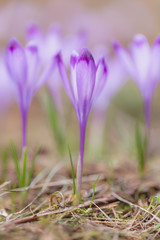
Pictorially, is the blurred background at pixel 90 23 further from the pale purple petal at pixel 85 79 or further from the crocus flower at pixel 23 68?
the pale purple petal at pixel 85 79

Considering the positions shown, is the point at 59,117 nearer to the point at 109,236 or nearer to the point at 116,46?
the point at 116,46

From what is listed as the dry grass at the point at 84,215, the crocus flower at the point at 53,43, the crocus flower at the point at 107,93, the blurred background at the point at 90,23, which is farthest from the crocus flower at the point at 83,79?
the blurred background at the point at 90,23

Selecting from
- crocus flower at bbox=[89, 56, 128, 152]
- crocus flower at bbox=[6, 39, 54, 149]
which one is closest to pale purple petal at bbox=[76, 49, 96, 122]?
crocus flower at bbox=[6, 39, 54, 149]

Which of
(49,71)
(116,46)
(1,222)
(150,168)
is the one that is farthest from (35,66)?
(150,168)

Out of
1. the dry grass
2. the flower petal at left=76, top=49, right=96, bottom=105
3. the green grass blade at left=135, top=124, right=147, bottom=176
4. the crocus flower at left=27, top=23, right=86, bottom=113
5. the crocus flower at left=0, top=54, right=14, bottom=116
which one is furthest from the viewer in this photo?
the crocus flower at left=0, top=54, right=14, bottom=116

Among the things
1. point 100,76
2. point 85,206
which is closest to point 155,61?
point 100,76

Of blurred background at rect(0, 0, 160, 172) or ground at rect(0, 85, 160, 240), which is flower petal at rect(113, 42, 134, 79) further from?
blurred background at rect(0, 0, 160, 172)

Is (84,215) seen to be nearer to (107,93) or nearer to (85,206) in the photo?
(85,206)
